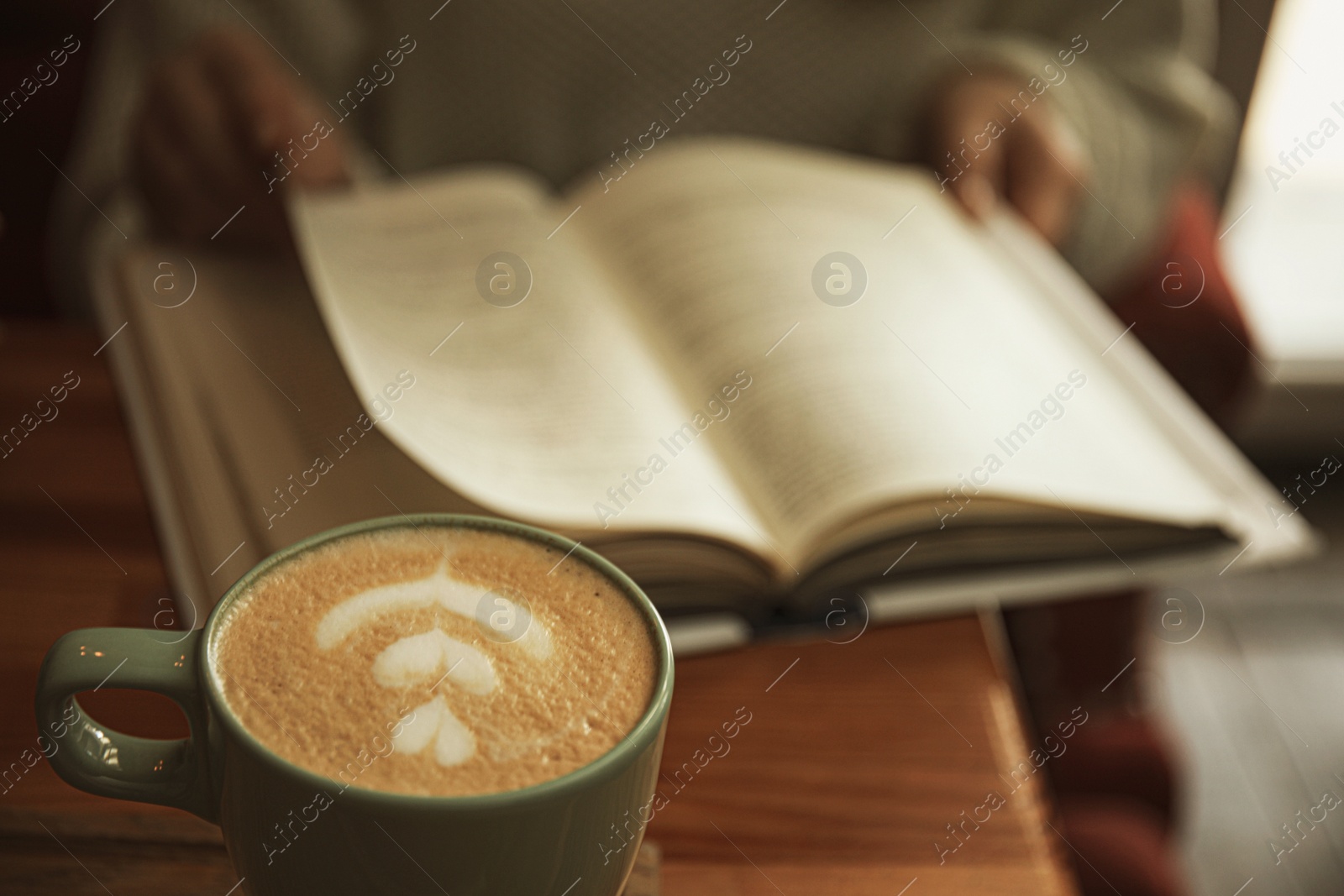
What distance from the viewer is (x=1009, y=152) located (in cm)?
98

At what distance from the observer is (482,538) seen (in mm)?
375

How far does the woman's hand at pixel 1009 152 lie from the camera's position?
3.14ft

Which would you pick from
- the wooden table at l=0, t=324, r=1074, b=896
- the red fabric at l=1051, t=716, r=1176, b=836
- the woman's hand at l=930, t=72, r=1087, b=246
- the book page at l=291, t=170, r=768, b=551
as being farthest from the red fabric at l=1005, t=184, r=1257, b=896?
the book page at l=291, t=170, r=768, b=551

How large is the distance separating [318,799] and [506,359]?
0.39 meters

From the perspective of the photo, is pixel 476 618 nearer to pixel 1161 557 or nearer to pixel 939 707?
pixel 939 707

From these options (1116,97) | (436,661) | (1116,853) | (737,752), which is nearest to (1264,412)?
(1116,97)

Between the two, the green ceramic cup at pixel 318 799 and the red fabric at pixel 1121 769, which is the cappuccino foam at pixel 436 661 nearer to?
the green ceramic cup at pixel 318 799

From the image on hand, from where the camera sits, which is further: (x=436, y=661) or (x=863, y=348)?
(x=863, y=348)

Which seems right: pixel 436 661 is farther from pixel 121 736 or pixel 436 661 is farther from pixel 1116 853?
pixel 1116 853

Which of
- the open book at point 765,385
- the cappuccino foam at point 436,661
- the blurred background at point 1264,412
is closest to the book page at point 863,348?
the open book at point 765,385

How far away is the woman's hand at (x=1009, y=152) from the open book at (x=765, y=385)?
4.4 inches

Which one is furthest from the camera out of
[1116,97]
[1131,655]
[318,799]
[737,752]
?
[1116,97]

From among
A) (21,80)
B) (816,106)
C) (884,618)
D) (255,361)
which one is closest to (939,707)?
(884,618)

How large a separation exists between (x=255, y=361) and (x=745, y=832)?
14.8 inches
